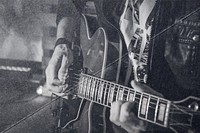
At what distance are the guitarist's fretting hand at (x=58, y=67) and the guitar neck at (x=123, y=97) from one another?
3.4 inches

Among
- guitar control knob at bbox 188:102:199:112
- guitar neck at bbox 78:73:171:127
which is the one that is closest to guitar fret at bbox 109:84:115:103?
guitar neck at bbox 78:73:171:127

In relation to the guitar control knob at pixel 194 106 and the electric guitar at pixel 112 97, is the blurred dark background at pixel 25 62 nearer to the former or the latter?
the electric guitar at pixel 112 97

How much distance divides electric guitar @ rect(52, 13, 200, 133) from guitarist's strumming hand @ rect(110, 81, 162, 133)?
14 millimetres

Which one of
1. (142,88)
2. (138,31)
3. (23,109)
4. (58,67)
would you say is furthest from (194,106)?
(23,109)

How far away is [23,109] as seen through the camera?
900 mm

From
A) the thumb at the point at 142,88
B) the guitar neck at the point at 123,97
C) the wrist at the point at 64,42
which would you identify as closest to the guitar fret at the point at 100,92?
→ the guitar neck at the point at 123,97

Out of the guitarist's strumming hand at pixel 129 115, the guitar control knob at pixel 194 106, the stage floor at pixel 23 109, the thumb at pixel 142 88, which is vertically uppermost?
the thumb at pixel 142 88

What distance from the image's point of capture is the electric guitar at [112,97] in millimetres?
490

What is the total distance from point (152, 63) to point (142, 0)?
6.5 inches

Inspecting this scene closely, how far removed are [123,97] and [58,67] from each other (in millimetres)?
319

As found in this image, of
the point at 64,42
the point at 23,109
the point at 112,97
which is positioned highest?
the point at 64,42

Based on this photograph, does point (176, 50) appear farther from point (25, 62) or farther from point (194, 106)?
point (25, 62)

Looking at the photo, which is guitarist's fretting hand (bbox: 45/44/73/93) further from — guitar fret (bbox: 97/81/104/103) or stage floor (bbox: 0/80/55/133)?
guitar fret (bbox: 97/81/104/103)

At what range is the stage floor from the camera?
0.87 meters
